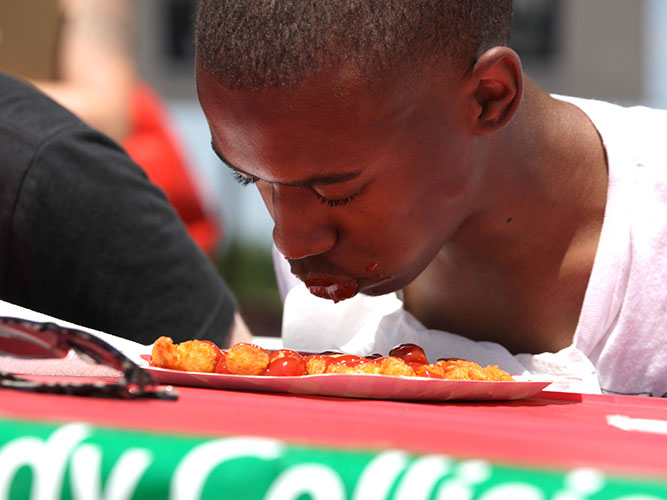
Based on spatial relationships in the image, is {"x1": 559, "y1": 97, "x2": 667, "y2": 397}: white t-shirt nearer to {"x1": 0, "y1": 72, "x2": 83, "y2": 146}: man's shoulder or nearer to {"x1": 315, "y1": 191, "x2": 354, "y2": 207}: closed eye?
{"x1": 315, "y1": 191, "x2": 354, "y2": 207}: closed eye

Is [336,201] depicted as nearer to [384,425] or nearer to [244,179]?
[244,179]

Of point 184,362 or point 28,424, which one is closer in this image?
point 28,424

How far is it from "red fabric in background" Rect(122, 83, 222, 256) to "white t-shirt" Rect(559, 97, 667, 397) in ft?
4.88

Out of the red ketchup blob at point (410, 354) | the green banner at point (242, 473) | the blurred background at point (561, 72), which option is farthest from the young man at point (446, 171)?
the blurred background at point (561, 72)

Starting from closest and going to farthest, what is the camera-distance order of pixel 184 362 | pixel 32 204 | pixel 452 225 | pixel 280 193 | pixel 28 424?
pixel 28 424, pixel 184 362, pixel 280 193, pixel 452 225, pixel 32 204

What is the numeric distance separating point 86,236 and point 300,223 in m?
0.34

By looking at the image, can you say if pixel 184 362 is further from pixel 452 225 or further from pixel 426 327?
pixel 426 327

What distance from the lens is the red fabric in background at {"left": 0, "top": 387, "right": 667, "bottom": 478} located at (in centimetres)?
43

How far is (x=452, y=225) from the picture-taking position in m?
0.92

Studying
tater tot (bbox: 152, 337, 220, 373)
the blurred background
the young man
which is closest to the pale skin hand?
the young man

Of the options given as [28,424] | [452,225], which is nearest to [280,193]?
[452,225]

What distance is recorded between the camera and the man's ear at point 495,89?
0.87 meters

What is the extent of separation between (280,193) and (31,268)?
385 mm

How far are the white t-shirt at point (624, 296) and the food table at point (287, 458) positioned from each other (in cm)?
47
